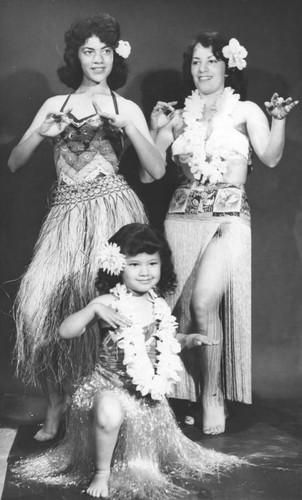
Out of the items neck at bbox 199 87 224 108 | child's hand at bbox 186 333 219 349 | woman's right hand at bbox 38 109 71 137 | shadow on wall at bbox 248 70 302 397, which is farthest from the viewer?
shadow on wall at bbox 248 70 302 397

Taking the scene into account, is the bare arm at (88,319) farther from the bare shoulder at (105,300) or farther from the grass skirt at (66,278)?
the grass skirt at (66,278)

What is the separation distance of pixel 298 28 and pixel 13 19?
50.1 inches

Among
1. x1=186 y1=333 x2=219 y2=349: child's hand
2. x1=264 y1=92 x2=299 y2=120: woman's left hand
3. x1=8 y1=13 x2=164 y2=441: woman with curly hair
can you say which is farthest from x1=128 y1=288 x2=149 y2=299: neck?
x1=264 y1=92 x2=299 y2=120: woman's left hand

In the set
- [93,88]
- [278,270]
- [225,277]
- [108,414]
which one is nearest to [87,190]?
[93,88]

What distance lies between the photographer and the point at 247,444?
3.05 meters

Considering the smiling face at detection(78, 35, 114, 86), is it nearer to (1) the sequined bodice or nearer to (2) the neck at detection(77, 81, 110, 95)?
(2) the neck at detection(77, 81, 110, 95)

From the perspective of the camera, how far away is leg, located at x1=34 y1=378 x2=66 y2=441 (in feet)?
10.2

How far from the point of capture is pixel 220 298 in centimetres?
326

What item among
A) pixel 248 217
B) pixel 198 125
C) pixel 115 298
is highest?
pixel 198 125

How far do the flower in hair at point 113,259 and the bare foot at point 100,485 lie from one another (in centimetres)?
65

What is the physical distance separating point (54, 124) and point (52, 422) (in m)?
1.13

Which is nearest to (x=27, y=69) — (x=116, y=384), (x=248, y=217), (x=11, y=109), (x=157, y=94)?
(x=11, y=109)

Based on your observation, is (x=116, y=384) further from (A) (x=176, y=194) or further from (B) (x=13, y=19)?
(B) (x=13, y=19)

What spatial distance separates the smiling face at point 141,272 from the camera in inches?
108
